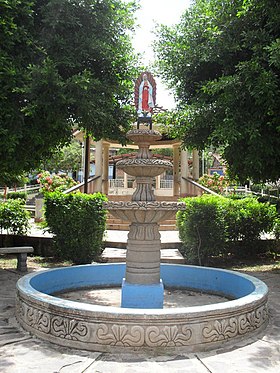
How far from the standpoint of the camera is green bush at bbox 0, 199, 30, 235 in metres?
13.1

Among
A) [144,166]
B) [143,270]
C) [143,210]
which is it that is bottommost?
[143,270]

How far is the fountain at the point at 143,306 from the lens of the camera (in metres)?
4.86

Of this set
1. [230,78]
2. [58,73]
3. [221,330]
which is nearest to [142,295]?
[221,330]

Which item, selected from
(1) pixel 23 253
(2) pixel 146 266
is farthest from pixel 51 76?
(1) pixel 23 253

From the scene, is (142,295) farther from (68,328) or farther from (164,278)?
(164,278)

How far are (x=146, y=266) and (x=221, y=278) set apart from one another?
2222 mm

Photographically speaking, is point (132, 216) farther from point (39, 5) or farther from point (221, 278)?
point (39, 5)

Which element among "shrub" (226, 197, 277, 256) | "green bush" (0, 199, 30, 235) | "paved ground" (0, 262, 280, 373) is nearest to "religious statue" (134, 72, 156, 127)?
"paved ground" (0, 262, 280, 373)

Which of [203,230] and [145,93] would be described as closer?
[145,93]

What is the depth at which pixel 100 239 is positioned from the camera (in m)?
11.5

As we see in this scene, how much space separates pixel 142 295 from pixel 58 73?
5162mm

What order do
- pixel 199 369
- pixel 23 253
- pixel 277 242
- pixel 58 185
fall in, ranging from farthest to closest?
1. pixel 58 185
2. pixel 277 242
3. pixel 23 253
4. pixel 199 369

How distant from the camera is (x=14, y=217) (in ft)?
43.5

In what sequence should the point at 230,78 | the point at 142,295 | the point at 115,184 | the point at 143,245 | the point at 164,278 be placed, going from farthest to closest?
the point at 115,184, the point at 230,78, the point at 164,278, the point at 143,245, the point at 142,295
